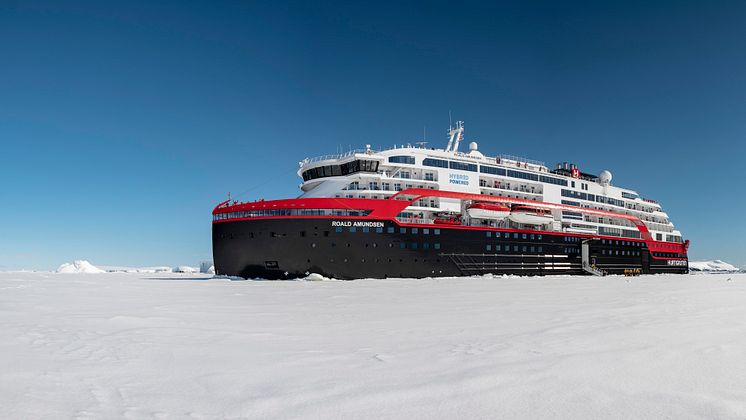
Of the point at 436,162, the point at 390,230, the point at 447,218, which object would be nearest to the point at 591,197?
the point at 436,162

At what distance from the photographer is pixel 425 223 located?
36.0 meters

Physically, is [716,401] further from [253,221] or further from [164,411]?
[253,221]

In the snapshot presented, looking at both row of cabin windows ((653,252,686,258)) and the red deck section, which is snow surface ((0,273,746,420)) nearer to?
the red deck section

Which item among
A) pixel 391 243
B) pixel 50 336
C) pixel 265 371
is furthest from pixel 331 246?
pixel 265 371

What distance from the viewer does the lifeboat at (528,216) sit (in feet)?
139

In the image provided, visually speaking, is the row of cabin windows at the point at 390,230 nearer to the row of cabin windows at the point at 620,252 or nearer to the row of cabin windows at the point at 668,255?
the row of cabin windows at the point at 620,252

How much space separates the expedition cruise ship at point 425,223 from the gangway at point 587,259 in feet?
0.51

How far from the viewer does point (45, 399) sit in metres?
4.08

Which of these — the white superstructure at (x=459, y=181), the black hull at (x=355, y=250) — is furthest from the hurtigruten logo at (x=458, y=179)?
the black hull at (x=355, y=250)

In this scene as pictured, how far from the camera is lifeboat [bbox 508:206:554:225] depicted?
42344mm

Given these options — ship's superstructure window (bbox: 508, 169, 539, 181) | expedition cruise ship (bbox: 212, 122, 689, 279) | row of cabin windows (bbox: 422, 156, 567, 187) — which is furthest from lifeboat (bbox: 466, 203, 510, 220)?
ship's superstructure window (bbox: 508, 169, 539, 181)

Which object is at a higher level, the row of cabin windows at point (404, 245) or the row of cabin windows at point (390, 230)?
the row of cabin windows at point (390, 230)

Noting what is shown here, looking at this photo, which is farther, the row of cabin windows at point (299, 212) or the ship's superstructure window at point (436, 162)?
the ship's superstructure window at point (436, 162)

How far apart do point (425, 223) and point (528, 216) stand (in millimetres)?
13525
